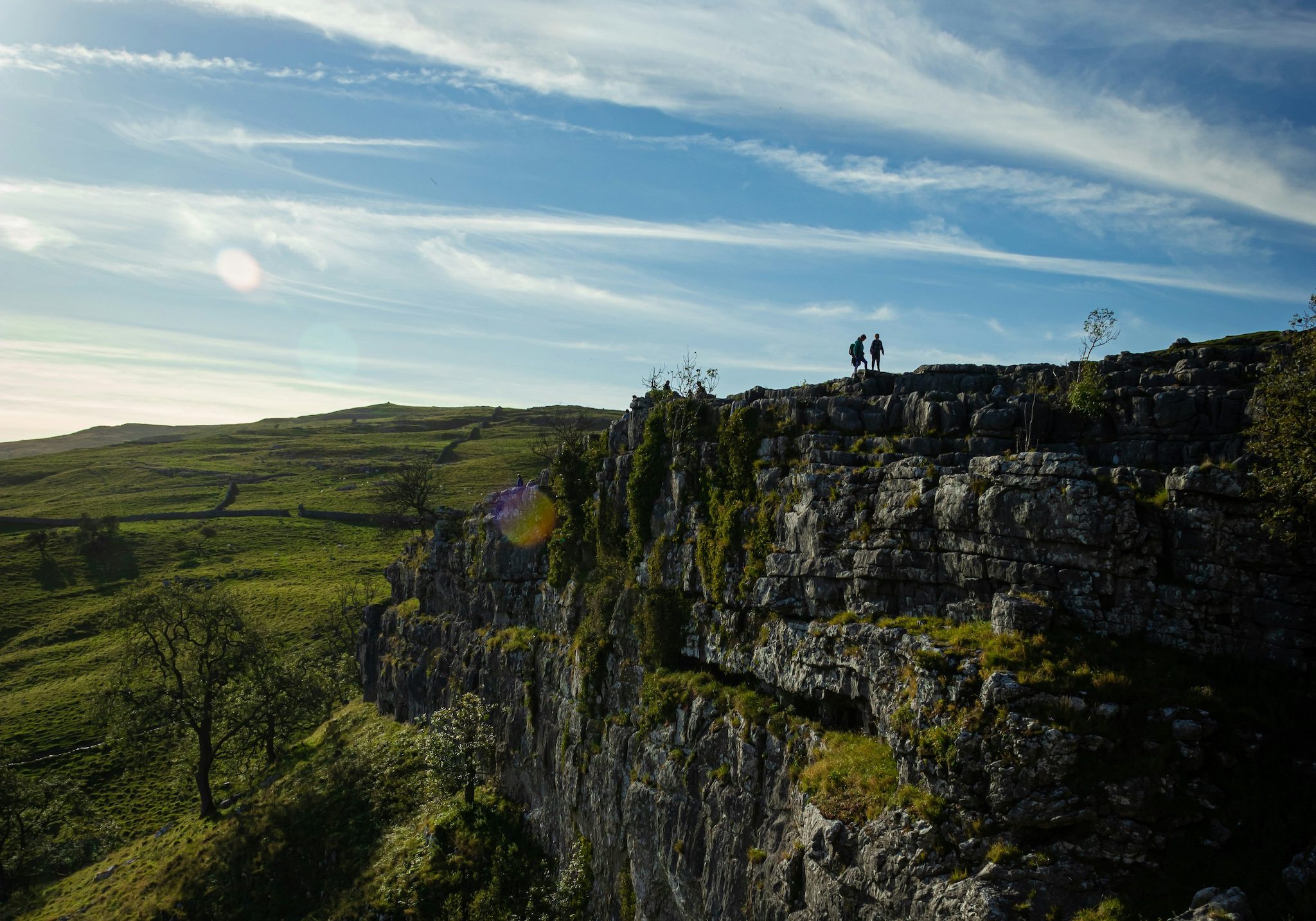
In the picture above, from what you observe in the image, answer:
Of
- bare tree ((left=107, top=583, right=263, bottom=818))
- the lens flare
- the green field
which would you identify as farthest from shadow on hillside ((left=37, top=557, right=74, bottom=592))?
the lens flare

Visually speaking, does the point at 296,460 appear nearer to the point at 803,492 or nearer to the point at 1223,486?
the point at 803,492

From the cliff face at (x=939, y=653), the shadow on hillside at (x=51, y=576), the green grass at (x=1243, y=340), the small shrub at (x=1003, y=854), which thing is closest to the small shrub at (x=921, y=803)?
the cliff face at (x=939, y=653)

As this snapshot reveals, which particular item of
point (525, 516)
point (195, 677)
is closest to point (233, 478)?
point (195, 677)

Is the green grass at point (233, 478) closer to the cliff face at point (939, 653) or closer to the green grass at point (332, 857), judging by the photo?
the green grass at point (332, 857)

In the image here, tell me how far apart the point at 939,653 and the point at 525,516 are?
33.7 m

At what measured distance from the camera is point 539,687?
43938 mm

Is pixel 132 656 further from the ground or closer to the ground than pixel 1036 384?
closer to the ground

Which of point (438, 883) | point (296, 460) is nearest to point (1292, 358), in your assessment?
point (438, 883)

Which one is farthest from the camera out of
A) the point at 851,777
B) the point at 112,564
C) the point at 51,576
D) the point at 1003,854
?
the point at 112,564

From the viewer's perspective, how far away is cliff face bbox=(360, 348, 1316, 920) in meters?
17.3

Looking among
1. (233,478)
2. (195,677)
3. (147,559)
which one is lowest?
(195,677)

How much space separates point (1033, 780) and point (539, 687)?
31.7 meters

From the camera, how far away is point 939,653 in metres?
20.3

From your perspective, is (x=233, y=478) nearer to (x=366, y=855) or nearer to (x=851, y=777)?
(x=366, y=855)
